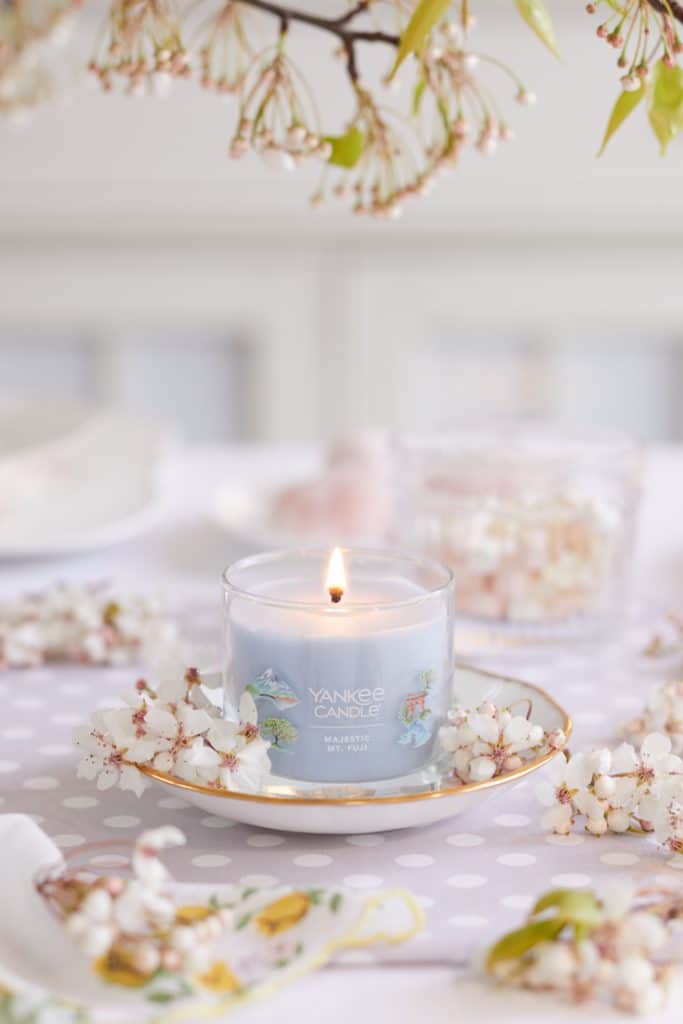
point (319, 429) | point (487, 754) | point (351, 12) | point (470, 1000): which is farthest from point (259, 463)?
point (319, 429)

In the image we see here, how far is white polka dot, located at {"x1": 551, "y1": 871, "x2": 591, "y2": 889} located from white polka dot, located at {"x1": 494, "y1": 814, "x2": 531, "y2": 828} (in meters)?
0.05

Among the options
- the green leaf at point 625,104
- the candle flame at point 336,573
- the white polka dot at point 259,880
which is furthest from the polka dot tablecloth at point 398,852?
the green leaf at point 625,104

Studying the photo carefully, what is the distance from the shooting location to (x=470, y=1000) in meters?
0.50

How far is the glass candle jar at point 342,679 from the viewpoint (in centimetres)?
63

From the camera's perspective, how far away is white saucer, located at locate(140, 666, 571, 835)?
602 millimetres

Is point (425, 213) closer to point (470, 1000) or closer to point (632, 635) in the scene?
point (632, 635)

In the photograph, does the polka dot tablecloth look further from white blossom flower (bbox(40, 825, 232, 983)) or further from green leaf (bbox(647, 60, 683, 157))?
green leaf (bbox(647, 60, 683, 157))

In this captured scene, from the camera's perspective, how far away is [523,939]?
50 cm

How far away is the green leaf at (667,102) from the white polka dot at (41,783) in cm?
44

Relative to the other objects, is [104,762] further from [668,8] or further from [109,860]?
[668,8]

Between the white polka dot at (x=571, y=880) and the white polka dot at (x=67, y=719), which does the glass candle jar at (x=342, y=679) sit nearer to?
the white polka dot at (x=571, y=880)

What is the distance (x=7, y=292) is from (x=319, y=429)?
2.34 ft

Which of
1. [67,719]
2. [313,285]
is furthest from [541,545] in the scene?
[313,285]

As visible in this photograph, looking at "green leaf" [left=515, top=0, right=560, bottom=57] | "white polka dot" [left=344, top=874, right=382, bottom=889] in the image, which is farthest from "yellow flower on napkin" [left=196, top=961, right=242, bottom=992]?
"green leaf" [left=515, top=0, right=560, bottom=57]
